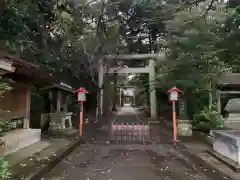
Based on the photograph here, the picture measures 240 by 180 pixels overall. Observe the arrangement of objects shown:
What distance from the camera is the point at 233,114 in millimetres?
10641

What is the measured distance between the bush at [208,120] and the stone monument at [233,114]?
328mm

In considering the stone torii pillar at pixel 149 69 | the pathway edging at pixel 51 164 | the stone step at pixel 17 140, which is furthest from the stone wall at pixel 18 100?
the stone torii pillar at pixel 149 69

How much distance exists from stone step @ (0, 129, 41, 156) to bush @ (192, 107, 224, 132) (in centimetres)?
773

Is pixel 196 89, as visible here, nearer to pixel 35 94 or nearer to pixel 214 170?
Answer: pixel 214 170

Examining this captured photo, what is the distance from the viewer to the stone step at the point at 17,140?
22.6 ft

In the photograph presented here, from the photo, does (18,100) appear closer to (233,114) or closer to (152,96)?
(233,114)

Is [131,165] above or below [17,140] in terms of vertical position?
below

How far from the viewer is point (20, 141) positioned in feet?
25.8

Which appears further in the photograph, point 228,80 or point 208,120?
point 228,80

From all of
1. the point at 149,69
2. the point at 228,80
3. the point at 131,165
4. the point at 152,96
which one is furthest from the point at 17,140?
the point at 149,69

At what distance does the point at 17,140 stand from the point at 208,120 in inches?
336

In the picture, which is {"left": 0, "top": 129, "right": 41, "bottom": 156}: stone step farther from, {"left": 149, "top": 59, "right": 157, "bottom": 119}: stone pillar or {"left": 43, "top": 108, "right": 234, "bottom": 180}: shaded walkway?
{"left": 149, "top": 59, "right": 157, "bottom": 119}: stone pillar

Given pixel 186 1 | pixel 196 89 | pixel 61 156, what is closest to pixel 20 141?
pixel 61 156

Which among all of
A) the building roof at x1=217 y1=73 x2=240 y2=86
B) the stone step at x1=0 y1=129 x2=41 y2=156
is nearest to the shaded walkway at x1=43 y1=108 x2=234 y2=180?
the stone step at x1=0 y1=129 x2=41 y2=156
